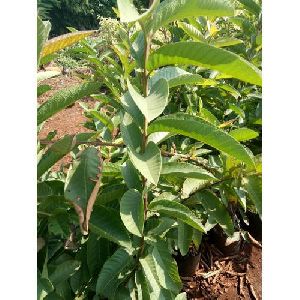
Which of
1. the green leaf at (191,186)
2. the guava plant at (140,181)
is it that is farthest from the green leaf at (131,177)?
the green leaf at (191,186)

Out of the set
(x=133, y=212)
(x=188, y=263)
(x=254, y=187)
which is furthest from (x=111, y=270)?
(x=188, y=263)

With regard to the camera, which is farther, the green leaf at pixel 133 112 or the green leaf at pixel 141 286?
the green leaf at pixel 141 286

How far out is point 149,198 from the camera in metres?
1.13

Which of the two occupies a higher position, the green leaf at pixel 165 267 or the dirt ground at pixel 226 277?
the green leaf at pixel 165 267

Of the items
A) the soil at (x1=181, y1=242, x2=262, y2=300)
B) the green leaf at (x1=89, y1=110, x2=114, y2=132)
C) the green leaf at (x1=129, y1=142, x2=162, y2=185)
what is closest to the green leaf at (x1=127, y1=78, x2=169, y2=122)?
the green leaf at (x1=129, y1=142, x2=162, y2=185)

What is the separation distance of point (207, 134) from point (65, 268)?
0.50 metres

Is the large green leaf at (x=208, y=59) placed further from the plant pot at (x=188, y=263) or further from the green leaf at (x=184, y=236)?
the plant pot at (x=188, y=263)

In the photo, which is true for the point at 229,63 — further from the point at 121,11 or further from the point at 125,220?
the point at 125,220

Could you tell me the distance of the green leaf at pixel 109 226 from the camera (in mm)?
914

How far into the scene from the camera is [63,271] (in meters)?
0.98

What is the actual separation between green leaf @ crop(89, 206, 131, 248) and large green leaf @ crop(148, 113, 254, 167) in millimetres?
249

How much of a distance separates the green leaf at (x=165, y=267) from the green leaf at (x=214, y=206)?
0.70 ft

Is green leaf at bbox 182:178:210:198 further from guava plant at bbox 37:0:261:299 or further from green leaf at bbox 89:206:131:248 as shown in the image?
green leaf at bbox 89:206:131:248

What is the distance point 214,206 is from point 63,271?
1.56 ft
